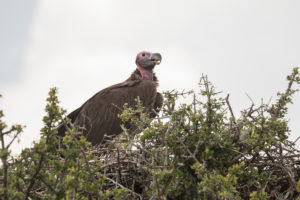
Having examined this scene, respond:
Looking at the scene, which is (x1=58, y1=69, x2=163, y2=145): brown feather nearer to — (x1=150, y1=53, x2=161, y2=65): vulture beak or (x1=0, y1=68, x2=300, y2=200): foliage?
(x1=150, y1=53, x2=161, y2=65): vulture beak

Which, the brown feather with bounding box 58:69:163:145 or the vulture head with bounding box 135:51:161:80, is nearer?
the brown feather with bounding box 58:69:163:145

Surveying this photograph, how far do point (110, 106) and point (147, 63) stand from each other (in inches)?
64.5

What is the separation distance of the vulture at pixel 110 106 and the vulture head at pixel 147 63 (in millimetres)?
582

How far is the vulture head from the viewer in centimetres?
935

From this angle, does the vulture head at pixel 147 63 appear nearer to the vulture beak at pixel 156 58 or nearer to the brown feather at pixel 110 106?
the vulture beak at pixel 156 58

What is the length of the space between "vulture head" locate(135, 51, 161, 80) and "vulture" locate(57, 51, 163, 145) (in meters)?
0.58

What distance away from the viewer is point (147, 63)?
373 inches

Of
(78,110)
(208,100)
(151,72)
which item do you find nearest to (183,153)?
(208,100)

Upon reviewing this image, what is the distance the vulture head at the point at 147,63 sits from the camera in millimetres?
9352

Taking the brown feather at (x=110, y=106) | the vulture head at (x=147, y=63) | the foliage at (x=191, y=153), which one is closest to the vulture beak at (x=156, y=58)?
the vulture head at (x=147, y=63)

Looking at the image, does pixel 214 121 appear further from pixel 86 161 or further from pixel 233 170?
pixel 86 161

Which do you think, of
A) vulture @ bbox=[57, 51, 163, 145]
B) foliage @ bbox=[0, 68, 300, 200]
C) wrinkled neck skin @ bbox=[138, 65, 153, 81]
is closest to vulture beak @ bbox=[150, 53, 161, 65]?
wrinkled neck skin @ bbox=[138, 65, 153, 81]

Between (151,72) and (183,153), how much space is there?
15.1ft

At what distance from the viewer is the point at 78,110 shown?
8.46m
